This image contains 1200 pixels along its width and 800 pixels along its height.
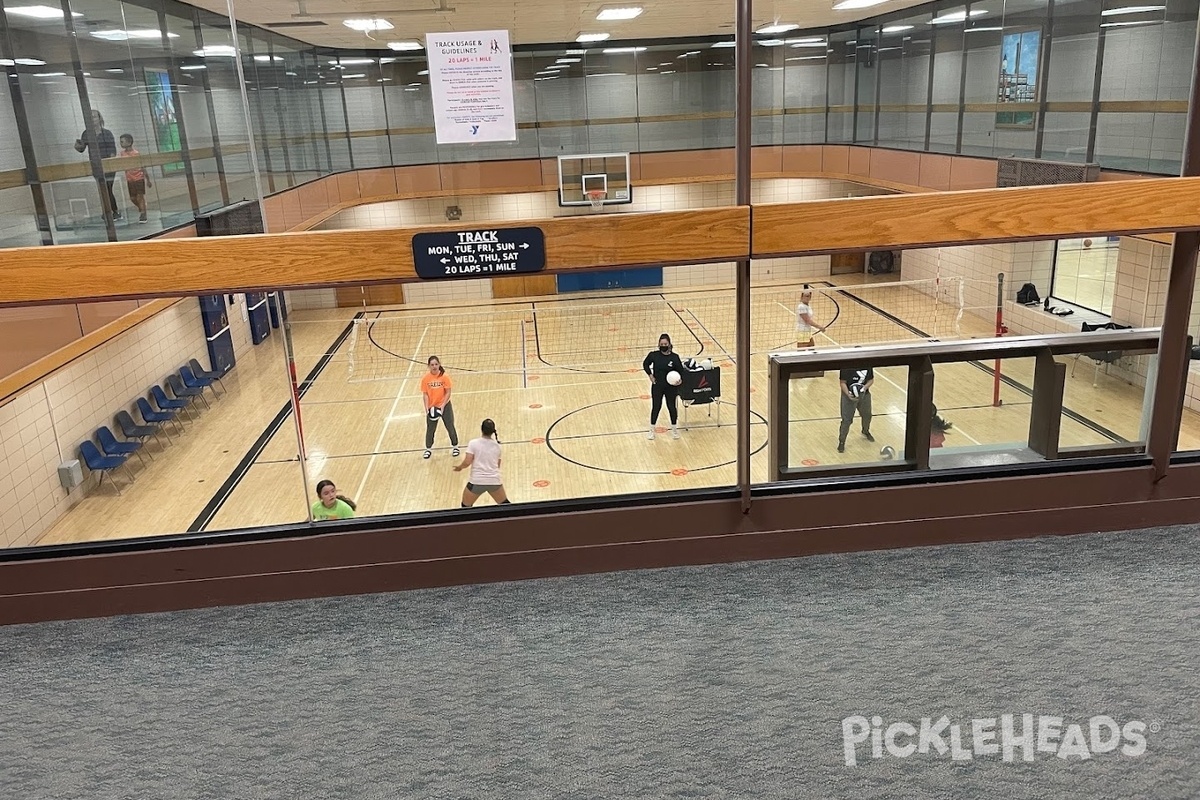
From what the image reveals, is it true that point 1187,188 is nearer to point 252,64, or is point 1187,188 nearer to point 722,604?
point 722,604

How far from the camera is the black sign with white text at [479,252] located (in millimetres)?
3820

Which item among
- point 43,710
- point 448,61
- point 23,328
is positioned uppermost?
point 448,61

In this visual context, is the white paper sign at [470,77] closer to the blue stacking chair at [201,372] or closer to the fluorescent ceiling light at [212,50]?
the fluorescent ceiling light at [212,50]

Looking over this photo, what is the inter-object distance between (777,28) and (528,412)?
7.56 meters

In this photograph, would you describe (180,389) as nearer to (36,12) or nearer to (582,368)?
(36,12)

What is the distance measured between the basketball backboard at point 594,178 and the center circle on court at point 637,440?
14.9ft

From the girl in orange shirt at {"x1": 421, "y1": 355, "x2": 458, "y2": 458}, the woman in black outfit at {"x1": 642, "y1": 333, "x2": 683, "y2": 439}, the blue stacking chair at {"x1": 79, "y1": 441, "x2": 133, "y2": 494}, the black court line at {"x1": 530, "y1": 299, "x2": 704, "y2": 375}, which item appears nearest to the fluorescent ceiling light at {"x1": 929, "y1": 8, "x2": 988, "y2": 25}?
the woman in black outfit at {"x1": 642, "y1": 333, "x2": 683, "y2": 439}

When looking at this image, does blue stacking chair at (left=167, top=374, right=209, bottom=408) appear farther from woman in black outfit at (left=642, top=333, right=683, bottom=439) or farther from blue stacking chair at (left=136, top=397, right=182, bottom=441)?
woman in black outfit at (left=642, top=333, right=683, bottom=439)

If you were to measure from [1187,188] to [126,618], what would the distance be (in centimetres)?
562

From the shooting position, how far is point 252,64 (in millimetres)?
4816

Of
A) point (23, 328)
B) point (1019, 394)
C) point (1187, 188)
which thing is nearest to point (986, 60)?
point (1019, 394)

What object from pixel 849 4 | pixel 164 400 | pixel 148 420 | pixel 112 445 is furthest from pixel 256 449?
pixel 849 4

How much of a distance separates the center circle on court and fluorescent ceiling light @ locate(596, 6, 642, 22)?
17.1 ft

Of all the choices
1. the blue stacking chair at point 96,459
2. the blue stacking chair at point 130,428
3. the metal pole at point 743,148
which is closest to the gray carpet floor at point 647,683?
the metal pole at point 743,148
